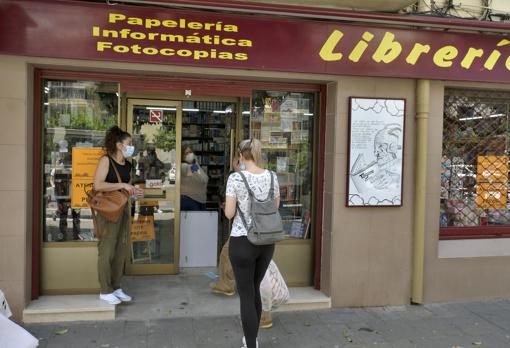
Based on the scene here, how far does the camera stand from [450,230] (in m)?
5.97

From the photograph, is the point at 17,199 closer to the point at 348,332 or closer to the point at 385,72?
the point at 348,332

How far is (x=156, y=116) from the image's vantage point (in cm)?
629

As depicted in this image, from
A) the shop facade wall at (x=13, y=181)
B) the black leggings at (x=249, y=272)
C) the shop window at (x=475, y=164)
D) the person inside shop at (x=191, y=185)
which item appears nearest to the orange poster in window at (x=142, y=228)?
the person inside shop at (x=191, y=185)

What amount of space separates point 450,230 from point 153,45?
3.83 meters

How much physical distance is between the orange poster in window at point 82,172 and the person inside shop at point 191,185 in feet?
5.32

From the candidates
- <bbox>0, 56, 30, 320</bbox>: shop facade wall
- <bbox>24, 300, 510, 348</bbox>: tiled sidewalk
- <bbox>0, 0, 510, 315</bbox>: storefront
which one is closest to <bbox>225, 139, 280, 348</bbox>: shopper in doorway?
<bbox>24, 300, 510, 348</bbox>: tiled sidewalk

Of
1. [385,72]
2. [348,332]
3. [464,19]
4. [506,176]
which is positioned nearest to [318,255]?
[348,332]

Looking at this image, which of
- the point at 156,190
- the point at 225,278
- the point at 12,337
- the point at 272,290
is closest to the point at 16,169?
the point at 12,337

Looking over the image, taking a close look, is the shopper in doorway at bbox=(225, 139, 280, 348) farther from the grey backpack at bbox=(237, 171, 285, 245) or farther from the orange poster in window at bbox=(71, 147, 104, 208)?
the orange poster in window at bbox=(71, 147, 104, 208)

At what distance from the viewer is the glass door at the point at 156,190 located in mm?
6301

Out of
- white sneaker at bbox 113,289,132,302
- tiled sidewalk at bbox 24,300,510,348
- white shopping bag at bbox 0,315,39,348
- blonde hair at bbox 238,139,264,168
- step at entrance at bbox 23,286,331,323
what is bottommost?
tiled sidewalk at bbox 24,300,510,348

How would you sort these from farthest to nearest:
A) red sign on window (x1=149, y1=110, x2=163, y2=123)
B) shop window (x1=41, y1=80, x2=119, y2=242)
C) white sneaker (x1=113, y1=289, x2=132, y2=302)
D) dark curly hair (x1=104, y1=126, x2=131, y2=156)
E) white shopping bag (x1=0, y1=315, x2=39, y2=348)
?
1. red sign on window (x1=149, y1=110, x2=163, y2=123)
2. shop window (x1=41, y1=80, x2=119, y2=242)
3. white sneaker (x1=113, y1=289, x2=132, y2=302)
4. dark curly hair (x1=104, y1=126, x2=131, y2=156)
5. white shopping bag (x1=0, y1=315, x2=39, y2=348)

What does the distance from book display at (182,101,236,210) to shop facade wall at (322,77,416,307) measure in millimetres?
2026

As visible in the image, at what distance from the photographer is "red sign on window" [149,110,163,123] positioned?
247 inches
